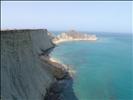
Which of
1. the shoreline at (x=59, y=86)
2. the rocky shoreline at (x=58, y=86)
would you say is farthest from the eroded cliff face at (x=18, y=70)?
the shoreline at (x=59, y=86)

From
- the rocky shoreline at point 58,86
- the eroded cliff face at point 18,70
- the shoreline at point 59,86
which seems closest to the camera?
the eroded cliff face at point 18,70

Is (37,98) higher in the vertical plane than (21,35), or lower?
lower

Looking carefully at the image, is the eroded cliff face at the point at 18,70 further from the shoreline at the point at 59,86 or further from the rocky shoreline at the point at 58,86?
the shoreline at the point at 59,86

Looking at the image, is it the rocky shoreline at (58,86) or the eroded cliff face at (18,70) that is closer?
the eroded cliff face at (18,70)

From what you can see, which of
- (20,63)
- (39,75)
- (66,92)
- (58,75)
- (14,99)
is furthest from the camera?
(58,75)

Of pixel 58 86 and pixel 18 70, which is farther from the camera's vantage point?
pixel 58 86

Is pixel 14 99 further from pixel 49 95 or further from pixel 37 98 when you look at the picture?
pixel 49 95

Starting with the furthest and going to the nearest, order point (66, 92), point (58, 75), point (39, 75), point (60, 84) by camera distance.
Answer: point (58, 75), point (60, 84), point (66, 92), point (39, 75)

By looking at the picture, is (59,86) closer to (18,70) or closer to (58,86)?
(58,86)

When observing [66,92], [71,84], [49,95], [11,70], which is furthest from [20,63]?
[71,84]

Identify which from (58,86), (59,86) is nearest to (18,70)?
(58,86)

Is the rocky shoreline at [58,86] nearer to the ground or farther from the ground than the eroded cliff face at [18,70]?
nearer to the ground
